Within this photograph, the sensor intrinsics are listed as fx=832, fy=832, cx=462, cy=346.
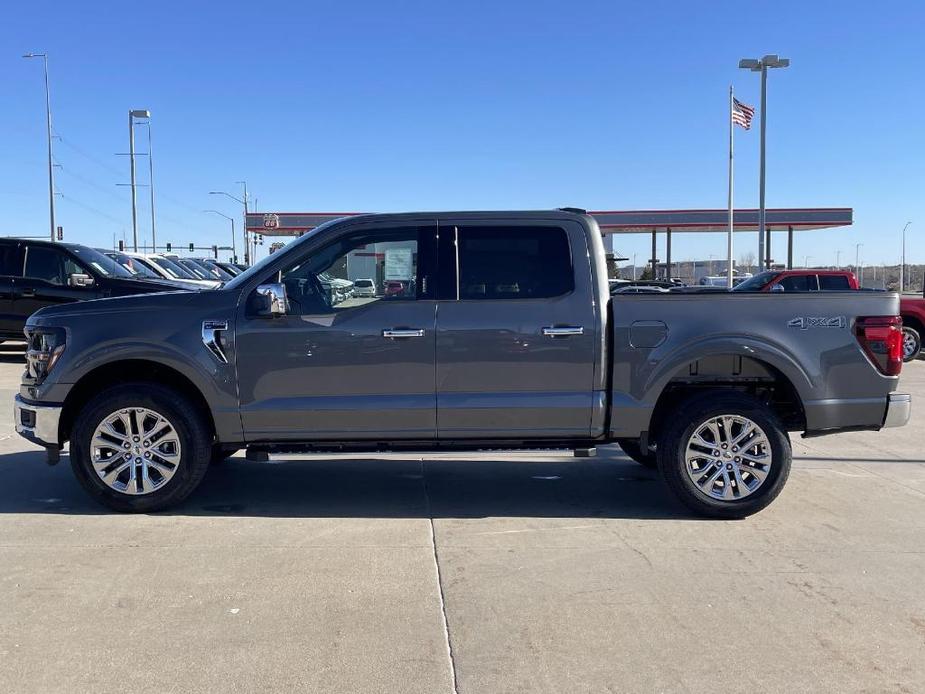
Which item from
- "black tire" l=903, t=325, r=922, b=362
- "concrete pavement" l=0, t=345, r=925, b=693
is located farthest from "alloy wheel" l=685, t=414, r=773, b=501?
"black tire" l=903, t=325, r=922, b=362

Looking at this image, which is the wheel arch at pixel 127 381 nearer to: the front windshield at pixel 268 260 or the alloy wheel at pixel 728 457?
the front windshield at pixel 268 260

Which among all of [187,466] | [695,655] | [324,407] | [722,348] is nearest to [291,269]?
[324,407]

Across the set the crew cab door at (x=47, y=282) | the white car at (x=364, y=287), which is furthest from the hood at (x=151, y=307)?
the crew cab door at (x=47, y=282)

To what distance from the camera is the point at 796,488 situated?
6586mm

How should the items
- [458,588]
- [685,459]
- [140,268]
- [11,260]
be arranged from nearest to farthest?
[458,588], [685,459], [11,260], [140,268]

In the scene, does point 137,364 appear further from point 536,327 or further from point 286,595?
point 536,327

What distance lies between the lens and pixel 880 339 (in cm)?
566

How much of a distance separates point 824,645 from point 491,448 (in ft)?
8.21

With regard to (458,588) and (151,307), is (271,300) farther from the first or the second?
(458,588)

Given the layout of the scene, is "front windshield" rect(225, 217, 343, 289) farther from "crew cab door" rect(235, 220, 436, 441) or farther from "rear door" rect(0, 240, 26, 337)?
"rear door" rect(0, 240, 26, 337)

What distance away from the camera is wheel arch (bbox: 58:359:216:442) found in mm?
5766

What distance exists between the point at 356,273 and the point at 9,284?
10.3m

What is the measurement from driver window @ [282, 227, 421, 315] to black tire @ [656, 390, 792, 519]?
2.02 meters

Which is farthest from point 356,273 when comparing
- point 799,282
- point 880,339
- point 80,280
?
point 799,282
